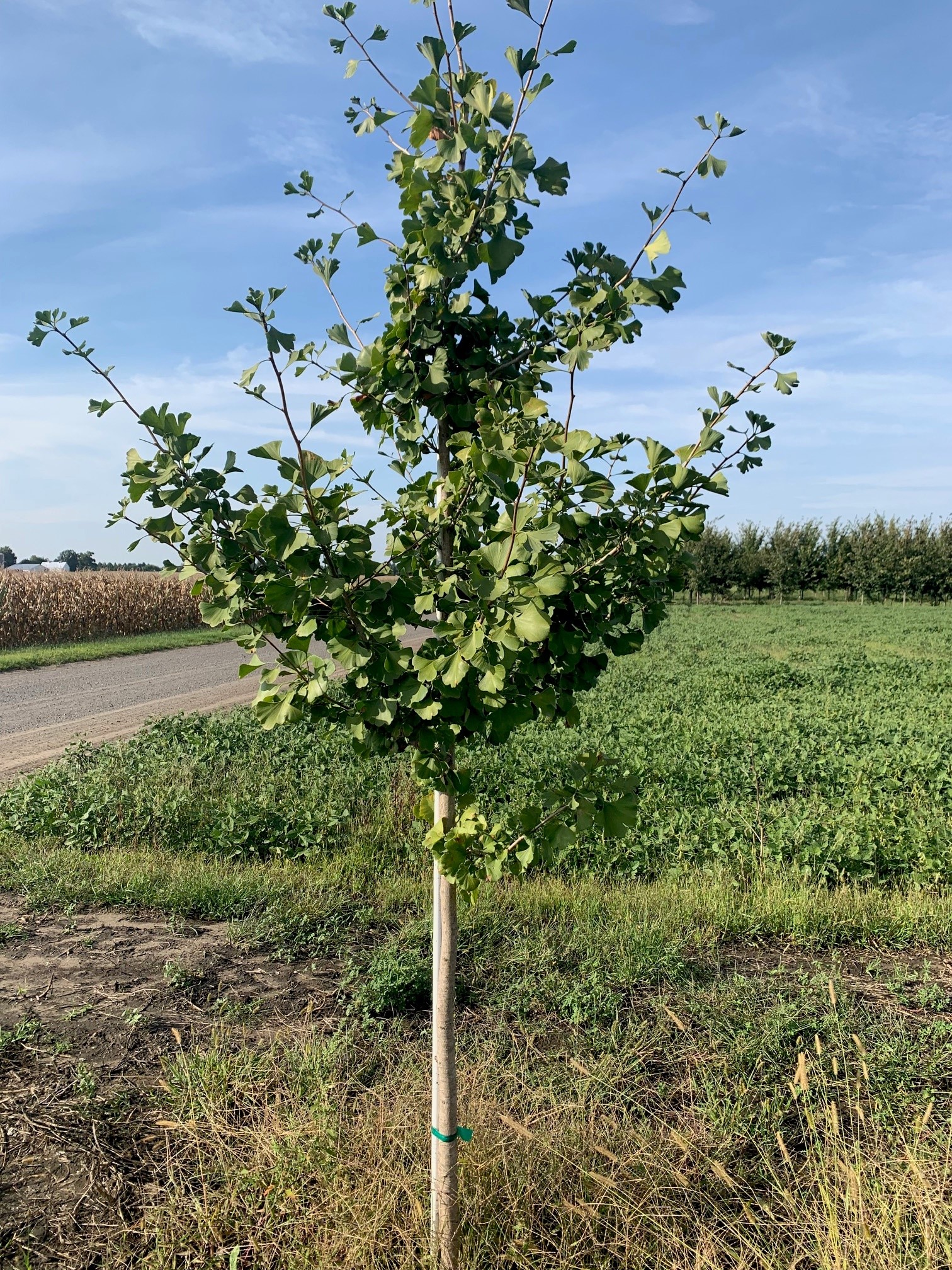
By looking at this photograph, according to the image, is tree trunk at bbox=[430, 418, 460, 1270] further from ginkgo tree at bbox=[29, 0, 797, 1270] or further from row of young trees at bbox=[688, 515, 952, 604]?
row of young trees at bbox=[688, 515, 952, 604]

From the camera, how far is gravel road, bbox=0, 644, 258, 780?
10828 mm

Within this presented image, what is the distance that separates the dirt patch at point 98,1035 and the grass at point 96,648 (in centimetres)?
1394

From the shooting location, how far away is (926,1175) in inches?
109

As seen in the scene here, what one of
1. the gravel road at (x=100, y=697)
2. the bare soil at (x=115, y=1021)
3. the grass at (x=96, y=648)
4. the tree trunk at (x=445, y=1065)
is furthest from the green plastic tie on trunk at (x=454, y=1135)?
the grass at (x=96, y=648)

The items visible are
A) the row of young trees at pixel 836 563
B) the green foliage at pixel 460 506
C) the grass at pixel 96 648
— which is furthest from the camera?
the row of young trees at pixel 836 563

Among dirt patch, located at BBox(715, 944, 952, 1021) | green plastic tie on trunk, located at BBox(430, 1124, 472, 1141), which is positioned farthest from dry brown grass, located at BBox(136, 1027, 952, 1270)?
dirt patch, located at BBox(715, 944, 952, 1021)

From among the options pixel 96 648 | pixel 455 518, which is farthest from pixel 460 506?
pixel 96 648

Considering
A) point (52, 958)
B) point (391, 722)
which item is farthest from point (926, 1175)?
point (52, 958)

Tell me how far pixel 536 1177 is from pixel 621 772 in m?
1.77

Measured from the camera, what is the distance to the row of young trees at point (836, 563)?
50906 mm

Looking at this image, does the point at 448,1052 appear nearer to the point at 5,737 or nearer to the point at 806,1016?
the point at 806,1016

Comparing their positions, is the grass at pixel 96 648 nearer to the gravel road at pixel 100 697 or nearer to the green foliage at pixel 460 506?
the gravel road at pixel 100 697

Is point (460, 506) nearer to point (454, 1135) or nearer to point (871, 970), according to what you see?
point (454, 1135)

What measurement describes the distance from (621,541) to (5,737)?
11.2 meters
